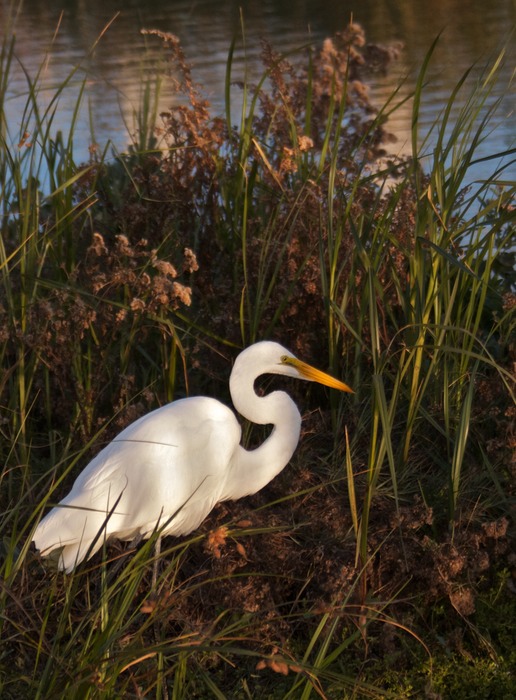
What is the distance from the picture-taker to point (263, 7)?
12.9 metres

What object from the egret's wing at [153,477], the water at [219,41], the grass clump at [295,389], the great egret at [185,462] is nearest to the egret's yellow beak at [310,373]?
the great egret at [185,462]

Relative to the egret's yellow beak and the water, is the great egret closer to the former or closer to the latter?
the egret's yellow beak

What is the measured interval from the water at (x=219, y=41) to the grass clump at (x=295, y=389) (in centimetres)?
234

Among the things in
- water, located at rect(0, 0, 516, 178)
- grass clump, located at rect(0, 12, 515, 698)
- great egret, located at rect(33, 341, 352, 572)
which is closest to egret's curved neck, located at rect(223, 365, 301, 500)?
great egret, located at rect(33, 341, 352, 572)

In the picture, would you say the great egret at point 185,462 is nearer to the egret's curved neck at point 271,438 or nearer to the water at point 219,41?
the egret's curved neck at point 271,438

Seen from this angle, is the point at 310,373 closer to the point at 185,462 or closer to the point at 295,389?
the point at 185,462

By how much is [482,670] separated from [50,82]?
8058 millimetres

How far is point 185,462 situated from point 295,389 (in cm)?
68

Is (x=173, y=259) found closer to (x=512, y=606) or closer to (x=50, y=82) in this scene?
(x=512, y=606)

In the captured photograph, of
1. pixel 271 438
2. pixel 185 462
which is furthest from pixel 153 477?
pixel 271 438

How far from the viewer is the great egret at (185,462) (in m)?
2.49

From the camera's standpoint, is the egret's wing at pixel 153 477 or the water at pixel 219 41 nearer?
the egret's wing at pixel 153 477

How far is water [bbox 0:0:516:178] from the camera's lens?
7.20 meters

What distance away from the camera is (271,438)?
2721 millimetres
